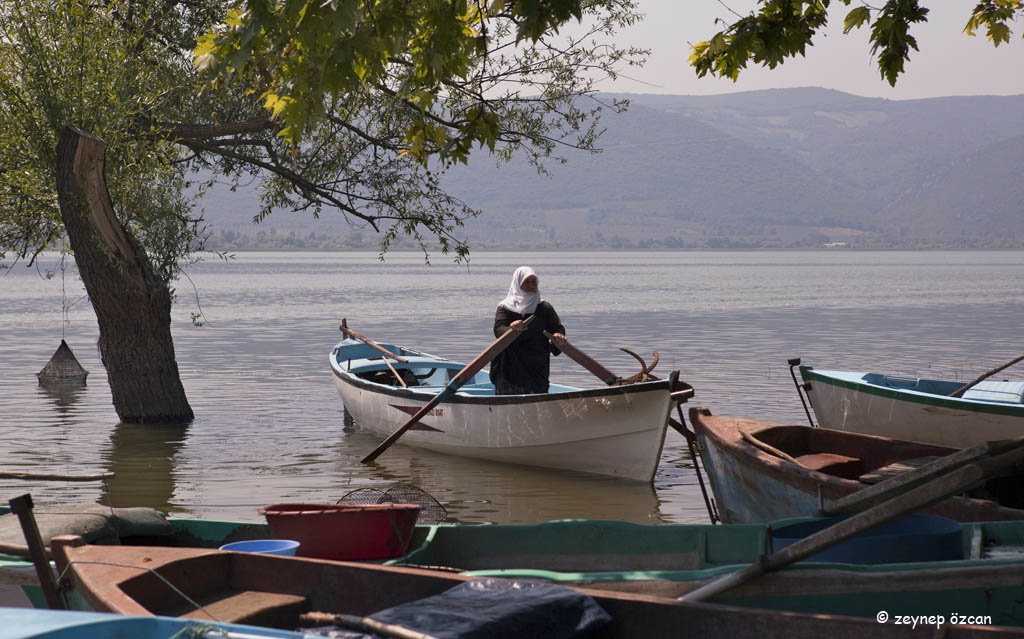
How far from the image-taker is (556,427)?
43.6 feet

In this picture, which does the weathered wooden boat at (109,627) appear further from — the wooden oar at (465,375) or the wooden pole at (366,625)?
the wooden oar at (465,375)

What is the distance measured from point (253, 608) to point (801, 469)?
4808mm

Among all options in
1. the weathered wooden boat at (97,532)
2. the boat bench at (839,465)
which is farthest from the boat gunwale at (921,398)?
the weathered wooden boat at (97,532)

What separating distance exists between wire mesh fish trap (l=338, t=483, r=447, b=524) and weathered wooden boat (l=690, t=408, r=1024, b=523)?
2.71 metres

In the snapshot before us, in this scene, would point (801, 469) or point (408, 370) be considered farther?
point (408, 370)

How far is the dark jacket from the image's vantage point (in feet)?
44.0

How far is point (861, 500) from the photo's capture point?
6.06 metres

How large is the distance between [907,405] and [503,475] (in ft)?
16.7

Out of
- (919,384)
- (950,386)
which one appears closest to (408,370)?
(919,384)

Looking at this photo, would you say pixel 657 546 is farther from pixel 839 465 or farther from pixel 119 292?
pixel 119 292

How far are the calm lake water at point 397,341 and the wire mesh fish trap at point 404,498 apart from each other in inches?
94.1

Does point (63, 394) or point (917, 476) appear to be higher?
point (917, 476)

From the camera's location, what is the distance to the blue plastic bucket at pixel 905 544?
657 centimetres

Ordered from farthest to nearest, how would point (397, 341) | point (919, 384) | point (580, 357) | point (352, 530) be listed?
point (397, 341), point (919, 384), point (580, 357), point (352, 530)
